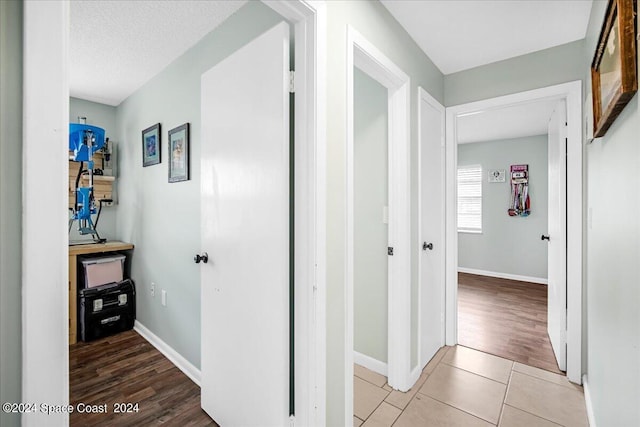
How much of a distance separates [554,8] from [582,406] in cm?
250

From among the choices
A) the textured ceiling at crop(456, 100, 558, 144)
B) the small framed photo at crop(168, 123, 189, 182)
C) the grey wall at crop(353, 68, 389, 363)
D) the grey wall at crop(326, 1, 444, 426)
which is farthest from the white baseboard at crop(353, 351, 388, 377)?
the textured ceiling at crop(456, 100, 558, 144)

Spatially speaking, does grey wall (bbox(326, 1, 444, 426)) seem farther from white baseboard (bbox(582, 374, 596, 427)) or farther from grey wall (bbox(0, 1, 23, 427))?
white baseboard (bbox(582, 374, 596, 427))

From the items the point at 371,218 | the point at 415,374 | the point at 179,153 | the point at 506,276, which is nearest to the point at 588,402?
the point at 415,374

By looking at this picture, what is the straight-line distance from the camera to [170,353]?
235cm

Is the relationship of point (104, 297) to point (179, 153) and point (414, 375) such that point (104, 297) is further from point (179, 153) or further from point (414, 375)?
point (414, 375)

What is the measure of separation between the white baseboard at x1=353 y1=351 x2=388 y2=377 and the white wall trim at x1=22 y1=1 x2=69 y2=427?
80.1 inches

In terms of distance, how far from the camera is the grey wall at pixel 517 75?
2109mm

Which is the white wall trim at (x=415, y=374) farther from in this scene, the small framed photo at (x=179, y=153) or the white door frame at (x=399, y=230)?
the small framed photo at (x=179, y=153)

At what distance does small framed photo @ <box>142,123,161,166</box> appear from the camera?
246 centimetres

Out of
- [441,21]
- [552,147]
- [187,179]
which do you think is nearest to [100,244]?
[187,179]

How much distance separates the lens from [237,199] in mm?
1451

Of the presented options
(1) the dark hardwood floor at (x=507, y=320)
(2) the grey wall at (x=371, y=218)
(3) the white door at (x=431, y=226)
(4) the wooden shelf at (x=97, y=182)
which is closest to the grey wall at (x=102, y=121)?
(4) the wooden shelf at (x=97, y=182)

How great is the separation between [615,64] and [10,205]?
5.92ft

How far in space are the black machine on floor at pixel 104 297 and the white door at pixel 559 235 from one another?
3.83 metres
